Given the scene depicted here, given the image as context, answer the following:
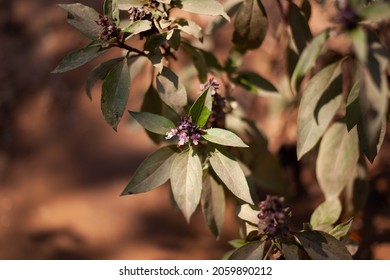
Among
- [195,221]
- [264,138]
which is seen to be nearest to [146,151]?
[195,221]

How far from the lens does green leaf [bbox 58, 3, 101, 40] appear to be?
120 cm

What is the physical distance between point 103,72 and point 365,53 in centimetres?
Answer: 67

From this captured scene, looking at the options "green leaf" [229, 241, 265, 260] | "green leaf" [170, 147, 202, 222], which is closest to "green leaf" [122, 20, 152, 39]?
"green leaf" [170, 147, 202, 222]

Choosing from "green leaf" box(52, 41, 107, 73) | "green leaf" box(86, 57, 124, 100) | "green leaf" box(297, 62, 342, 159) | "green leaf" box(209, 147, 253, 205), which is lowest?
"green leaf" box(209, 147, 253, 205)

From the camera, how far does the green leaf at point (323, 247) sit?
3.94 ft

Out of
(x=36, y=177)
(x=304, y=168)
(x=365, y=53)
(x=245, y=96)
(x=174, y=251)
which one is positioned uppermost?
(x=365, y=53)

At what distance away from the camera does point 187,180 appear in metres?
1.15

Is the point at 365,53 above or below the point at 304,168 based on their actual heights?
above

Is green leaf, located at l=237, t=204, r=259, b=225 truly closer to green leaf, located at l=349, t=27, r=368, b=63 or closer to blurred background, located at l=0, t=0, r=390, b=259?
green leaf, located at l=349, t=27, r=368, b=63

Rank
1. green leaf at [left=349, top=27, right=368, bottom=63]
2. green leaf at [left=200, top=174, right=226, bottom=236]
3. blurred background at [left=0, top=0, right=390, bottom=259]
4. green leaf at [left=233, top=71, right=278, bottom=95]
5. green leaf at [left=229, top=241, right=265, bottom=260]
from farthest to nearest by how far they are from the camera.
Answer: blurred background at [left=0, top=0, right=390, bottom=259]
green leaf at [left=233, top=71, right=278, bottom=95]
green leaf at [left=200, top=174, right=226, bottom=236]
green leaf at [left=229, top=241, right=265, bottom=260]
green leaf at [left=349, top=27, right=368, bottom=63]

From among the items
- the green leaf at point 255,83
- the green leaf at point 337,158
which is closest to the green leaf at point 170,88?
the green leaf at point 255,83

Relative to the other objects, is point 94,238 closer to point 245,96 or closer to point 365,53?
point 245,96

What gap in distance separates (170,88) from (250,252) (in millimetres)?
443

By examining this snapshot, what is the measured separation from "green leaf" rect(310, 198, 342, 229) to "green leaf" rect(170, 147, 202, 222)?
1.44 ft
